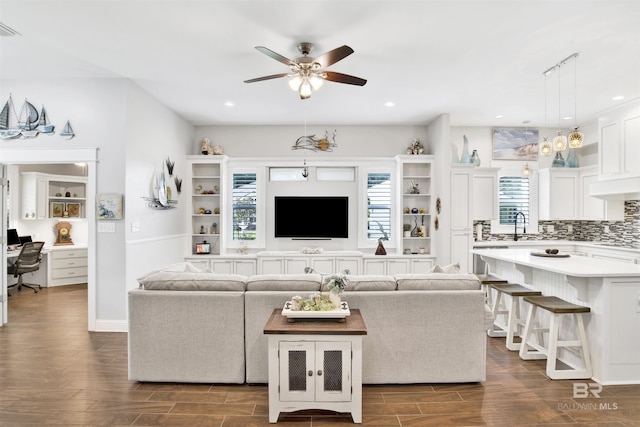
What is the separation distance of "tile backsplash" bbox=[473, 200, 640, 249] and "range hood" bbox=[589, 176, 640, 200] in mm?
506

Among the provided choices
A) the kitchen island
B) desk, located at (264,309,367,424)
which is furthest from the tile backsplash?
desk, located at (264,309,367,424)

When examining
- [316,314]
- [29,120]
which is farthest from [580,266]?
[29,120]

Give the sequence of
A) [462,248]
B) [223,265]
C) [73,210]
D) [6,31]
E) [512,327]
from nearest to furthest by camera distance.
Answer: [6,31], [512,327], [462,248], [223,265], [73,210]

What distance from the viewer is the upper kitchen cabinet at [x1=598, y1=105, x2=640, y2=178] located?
4.81 meters

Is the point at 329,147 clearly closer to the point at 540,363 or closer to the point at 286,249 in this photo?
the point at 286,249

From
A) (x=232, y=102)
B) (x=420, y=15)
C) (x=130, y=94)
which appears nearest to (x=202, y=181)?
(x=232, y=102)

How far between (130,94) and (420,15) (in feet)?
11.4

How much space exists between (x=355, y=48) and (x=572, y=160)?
199 inches

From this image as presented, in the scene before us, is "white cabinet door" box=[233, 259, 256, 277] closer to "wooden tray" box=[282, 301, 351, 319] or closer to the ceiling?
the ceiling

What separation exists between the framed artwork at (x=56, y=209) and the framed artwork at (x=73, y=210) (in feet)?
0.43

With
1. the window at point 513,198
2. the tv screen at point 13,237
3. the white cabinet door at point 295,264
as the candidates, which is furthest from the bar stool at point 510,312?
the tv screen at point 13,237

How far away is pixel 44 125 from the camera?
A: 4371 mm

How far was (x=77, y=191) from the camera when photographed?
7.74 meters

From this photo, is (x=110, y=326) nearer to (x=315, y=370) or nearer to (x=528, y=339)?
(x=315, y=370)
